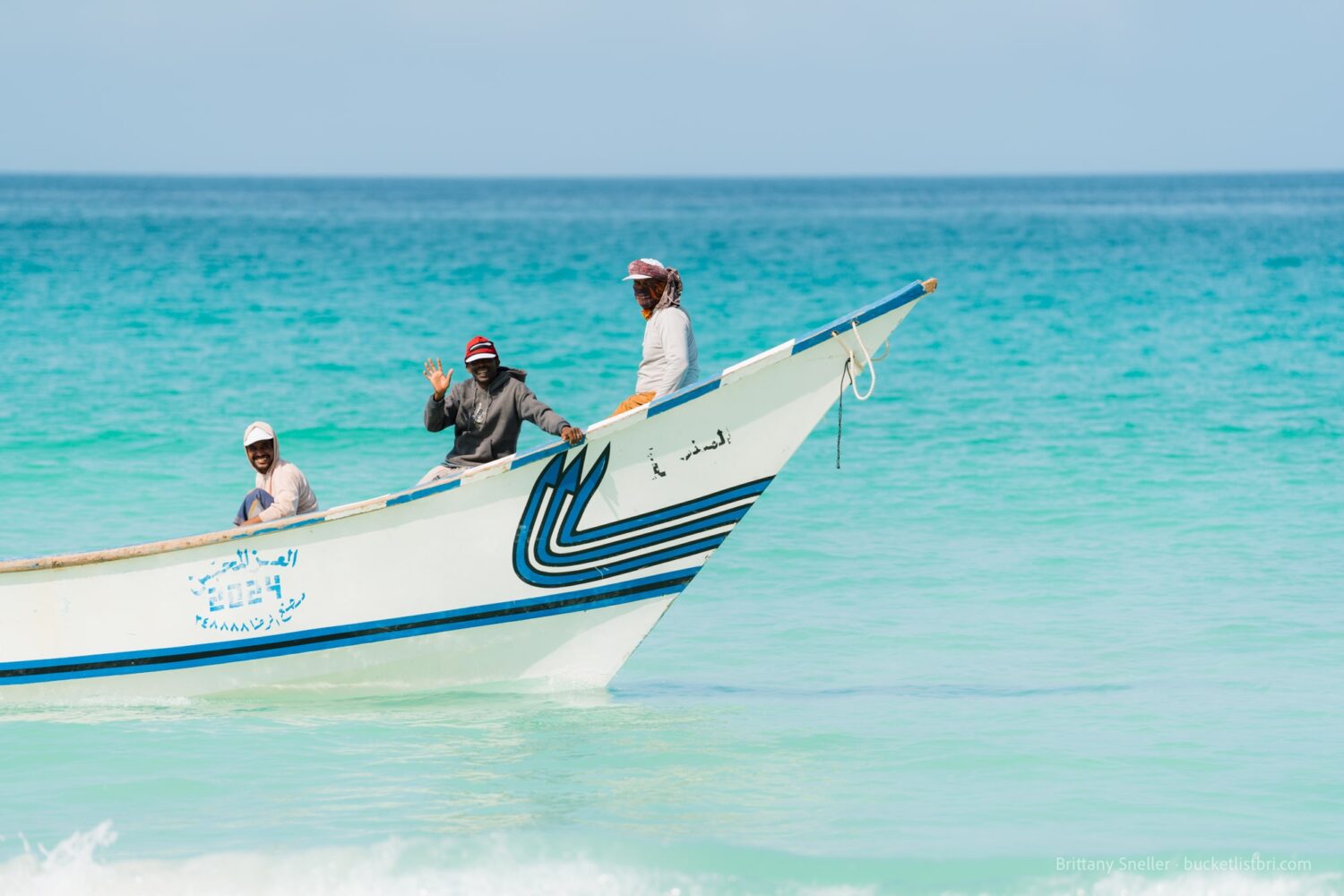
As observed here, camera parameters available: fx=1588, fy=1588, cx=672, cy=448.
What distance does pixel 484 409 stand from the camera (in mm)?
7883

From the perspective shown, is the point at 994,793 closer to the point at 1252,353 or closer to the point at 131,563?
the point at 131,563

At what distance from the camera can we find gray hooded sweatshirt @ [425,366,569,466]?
785cm

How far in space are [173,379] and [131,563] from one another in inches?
591

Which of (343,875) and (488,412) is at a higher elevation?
(488,412)

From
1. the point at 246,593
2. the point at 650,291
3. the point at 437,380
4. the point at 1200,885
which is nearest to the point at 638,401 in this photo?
the point at 650,291

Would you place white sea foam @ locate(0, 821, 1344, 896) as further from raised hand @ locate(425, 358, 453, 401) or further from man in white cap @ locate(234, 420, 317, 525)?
raised hand @ locate(425, 358, 453, 401)

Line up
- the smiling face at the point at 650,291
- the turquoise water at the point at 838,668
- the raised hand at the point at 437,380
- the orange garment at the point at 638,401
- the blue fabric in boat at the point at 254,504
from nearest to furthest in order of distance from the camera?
the turquoise water at the point at 838,668
the raised hand at the point at 437,380
the smiling face at the point at 650,291
the orange garment at the point at 638,401
the blue fabric in boat at the point at 254,504

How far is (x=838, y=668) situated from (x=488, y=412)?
2.63m

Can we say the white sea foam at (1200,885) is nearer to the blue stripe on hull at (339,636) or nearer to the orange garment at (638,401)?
the blue stripe on hull at (339,636)

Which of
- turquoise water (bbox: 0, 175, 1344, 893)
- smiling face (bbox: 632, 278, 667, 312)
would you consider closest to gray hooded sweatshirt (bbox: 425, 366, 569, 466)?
smiling face (bbox: 632, 278, 667, 312)

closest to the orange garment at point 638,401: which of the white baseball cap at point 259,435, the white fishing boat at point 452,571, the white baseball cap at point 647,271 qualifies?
the white fishing boat at point 452,571

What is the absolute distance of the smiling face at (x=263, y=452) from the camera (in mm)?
7810

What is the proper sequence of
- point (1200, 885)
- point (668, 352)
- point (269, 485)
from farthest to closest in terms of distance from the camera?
1. point (269, 485)
2. point (668, 352)
3. point (1200, 885)

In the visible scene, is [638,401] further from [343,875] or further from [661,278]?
[343,875]
